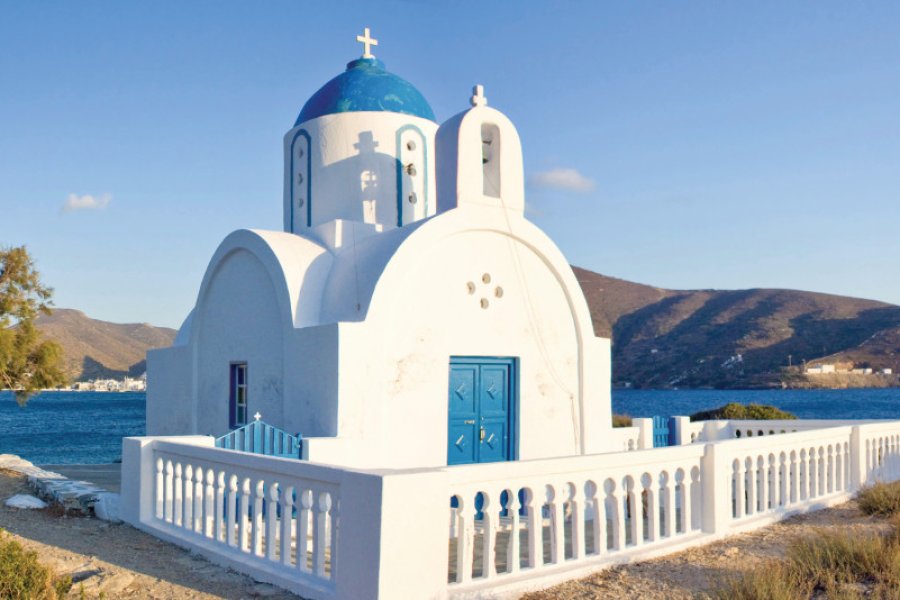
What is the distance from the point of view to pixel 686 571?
6.34 m

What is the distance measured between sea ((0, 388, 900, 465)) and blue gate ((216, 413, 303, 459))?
30159mm

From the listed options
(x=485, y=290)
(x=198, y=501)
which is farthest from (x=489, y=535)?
(x=485, y=290)

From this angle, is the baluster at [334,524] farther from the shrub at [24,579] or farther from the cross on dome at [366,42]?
the cross on dome at [366,42]

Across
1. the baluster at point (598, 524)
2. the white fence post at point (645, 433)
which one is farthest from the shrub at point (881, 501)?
the baluster at point (598, 524)

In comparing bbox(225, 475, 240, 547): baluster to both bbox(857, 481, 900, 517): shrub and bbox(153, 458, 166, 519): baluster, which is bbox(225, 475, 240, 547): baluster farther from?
bbox(857, 481, 900, 517): shrub

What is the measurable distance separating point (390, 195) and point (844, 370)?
330 ft

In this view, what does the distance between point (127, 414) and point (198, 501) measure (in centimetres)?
8196

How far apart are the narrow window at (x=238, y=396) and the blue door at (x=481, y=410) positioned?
3.09m

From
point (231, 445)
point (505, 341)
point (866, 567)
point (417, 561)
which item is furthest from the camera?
point (505, 341)

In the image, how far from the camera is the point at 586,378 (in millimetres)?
11336

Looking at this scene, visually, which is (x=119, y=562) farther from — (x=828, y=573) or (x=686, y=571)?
(x=828, y=573)

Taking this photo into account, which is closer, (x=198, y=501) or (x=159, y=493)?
(x=198, y=501)

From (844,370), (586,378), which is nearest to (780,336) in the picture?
(844,370)

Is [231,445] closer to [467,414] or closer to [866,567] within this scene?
[467,414]
